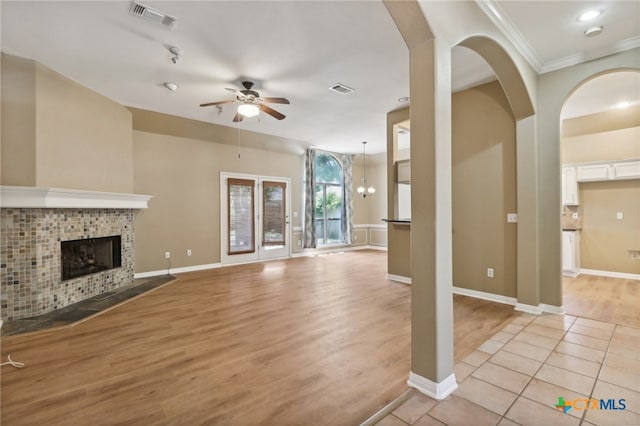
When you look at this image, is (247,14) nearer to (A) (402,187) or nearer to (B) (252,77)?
(B) (252,77)

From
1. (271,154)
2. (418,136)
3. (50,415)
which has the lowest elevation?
(50,415)

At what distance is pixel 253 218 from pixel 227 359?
473 centimetres

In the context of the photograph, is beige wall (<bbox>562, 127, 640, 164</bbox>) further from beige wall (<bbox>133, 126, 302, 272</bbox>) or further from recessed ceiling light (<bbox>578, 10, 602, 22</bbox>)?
beige wall (<bbox>133, 126, 302, 272</bbox>)

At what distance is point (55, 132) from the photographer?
3615 mm

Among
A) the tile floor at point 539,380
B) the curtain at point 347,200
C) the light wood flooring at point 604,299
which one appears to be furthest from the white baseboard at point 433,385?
the curtain at point 347,200

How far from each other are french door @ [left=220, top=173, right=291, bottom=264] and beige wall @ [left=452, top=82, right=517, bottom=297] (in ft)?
14.4

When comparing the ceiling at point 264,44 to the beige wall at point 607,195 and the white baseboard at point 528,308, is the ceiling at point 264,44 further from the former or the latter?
the white baseboard at point 528,308

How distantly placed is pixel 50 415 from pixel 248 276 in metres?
3.71

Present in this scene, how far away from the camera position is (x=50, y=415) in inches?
69.1

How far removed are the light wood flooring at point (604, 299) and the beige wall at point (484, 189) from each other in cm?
83

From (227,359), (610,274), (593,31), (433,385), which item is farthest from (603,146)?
(227,359)

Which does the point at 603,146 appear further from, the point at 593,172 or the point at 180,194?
the point at 180,194

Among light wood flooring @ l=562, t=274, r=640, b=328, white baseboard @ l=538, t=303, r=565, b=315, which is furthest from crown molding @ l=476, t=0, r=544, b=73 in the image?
light wood flooring @ l=562, t=274, r=640, b=328

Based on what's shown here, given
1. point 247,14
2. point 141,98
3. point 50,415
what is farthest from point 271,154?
point 50,415
